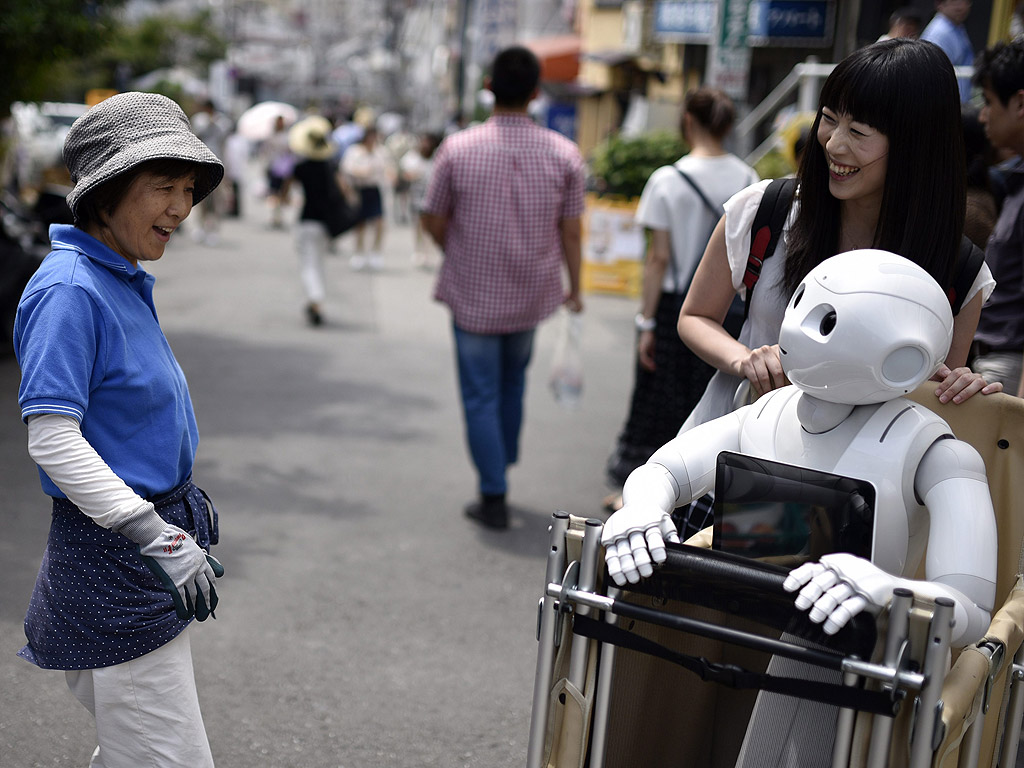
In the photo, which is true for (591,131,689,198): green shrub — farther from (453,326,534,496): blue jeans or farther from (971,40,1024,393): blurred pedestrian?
(971,40,1024,393): blurred pedestrian

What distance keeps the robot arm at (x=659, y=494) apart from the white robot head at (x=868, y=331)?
235mm

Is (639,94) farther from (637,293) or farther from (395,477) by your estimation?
(395,477)

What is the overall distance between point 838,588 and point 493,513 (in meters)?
3.66

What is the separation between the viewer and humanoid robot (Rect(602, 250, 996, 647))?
6.39ft

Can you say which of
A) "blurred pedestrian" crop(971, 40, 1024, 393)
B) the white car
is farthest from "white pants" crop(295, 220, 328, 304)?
"blurred pedestrian" crop(971, 40, 1024, 393)

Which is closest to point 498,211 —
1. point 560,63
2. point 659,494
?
point 659,494

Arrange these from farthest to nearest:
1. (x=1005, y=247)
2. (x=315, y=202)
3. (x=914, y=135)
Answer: (x=315, y=202) < (x=1005, y=247) < (x=914, y=135)

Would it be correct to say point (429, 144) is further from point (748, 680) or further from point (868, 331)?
point (748, 680)

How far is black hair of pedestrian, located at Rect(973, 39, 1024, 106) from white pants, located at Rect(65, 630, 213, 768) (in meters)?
2.99

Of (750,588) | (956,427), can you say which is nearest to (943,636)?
(750,588)

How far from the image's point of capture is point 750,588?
186 centimetres

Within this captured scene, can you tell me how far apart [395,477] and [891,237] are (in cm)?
406

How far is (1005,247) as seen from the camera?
3.75 meters

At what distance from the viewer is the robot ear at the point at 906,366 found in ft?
6.66
